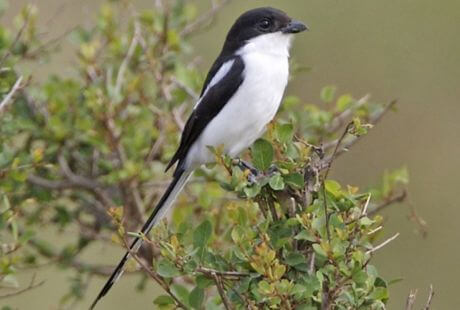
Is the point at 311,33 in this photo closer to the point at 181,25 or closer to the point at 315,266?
the point at 181,25

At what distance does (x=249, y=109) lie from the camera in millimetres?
4469

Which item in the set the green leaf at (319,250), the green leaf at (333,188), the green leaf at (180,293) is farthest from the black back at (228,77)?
the green leaf at (319,250)

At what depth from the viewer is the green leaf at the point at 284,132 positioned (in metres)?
3.30

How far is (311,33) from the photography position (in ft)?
26.8

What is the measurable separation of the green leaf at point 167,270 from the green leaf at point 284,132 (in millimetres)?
495

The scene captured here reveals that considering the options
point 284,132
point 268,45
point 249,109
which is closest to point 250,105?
point 249,109

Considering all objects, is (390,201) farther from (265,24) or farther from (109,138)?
(109,138)

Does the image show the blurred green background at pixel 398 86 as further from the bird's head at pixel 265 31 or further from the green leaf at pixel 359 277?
the green leaf at pixel 359 277

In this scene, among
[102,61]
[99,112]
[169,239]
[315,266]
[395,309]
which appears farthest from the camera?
[395,309]

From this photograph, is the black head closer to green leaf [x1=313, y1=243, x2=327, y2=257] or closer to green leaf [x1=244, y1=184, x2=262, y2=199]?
green leaf [x1=244, y1=184, x2=262, y2=199]

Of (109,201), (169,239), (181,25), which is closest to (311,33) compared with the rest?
(181,25)

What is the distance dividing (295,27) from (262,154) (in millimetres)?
1433

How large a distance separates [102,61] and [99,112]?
470mm

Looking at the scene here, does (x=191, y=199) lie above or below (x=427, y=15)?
above
